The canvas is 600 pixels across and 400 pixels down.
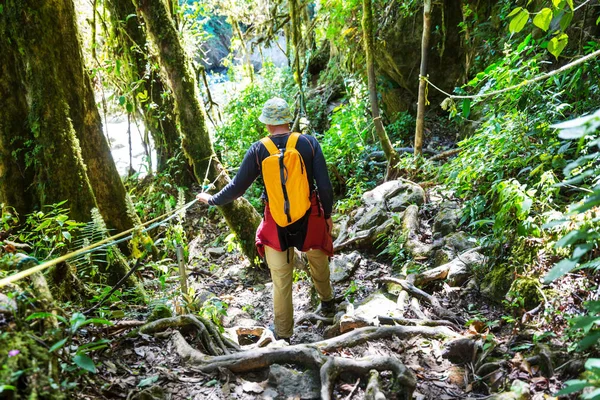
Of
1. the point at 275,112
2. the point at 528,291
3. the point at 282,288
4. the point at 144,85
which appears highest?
the point at 144,85

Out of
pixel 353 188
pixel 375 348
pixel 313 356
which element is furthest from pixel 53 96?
pixel 353 188

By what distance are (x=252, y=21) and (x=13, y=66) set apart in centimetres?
864

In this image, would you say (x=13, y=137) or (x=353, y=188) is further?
(x=353, y=188)

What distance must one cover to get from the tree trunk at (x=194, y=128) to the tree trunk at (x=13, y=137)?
6.05ft

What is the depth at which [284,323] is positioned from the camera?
4.17 m

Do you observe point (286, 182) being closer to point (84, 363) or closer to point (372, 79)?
point (84, 363)

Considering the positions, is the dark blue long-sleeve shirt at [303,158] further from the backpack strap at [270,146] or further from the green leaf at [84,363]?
the green leaf at [84,363]

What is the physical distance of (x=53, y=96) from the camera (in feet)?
13.0

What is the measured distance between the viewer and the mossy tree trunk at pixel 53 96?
12.8ft

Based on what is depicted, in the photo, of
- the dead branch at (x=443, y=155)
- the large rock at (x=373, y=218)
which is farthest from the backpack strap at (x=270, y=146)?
the dead branch at (x=443, y=155)

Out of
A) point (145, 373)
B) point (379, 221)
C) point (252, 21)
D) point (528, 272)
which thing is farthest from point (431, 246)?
point (252, 21)

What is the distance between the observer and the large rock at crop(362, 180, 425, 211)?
6.13 m

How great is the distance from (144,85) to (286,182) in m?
5.46

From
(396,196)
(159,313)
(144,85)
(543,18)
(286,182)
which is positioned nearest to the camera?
(543,18)
